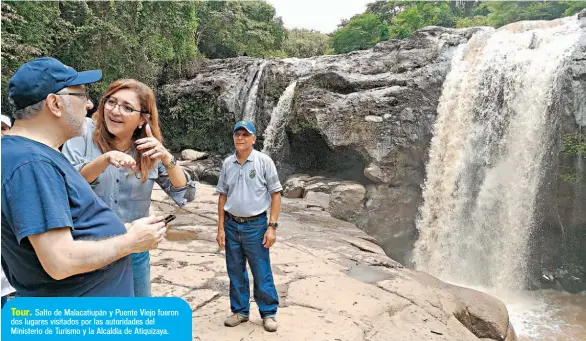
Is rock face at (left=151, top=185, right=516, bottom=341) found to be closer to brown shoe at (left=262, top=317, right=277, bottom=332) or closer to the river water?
brown shoe at (left=262, top=317, right=277, bottom=332)

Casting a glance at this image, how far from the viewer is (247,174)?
304 cm

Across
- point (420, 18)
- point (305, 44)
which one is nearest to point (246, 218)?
point (420, 18)

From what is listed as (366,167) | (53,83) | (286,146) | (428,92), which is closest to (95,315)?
(53,83)

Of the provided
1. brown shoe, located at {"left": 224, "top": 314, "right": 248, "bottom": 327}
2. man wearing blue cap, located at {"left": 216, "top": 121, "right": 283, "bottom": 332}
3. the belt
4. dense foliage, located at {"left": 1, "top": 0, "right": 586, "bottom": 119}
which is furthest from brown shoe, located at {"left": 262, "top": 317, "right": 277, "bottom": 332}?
dense foliage, located at {"left": 1, "top": 0, "right": 586, "bottom": 119}

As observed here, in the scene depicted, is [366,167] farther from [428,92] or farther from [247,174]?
[247,174]

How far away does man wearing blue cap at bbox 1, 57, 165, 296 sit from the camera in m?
1.22

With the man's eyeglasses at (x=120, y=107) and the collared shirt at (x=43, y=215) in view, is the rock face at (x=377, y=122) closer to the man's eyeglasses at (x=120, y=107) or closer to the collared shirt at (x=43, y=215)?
the man's eyeglasses at (x=120, y=107)

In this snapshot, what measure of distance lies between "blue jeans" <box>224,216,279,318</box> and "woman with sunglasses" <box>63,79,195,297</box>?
0.81 m

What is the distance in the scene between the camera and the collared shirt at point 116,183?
2139 millimetres

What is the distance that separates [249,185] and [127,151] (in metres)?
0.98

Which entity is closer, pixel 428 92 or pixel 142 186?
pixel 142 186

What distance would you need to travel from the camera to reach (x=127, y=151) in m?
2.24

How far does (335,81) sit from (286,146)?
2296 millimetres

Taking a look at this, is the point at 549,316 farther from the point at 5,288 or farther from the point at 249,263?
the point at 5,288
